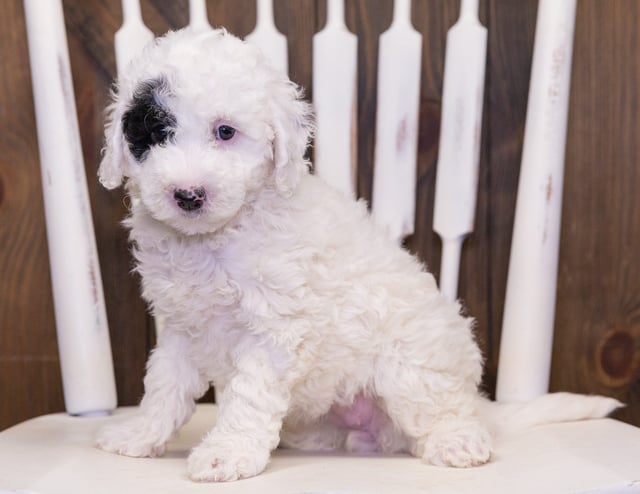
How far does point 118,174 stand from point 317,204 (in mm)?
228

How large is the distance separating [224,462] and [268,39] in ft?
2.01

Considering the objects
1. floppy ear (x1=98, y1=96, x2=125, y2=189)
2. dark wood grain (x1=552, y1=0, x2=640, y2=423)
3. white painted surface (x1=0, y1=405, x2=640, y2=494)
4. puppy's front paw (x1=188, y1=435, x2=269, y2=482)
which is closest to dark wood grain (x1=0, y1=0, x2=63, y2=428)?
white painted surface (x1=0, y1=405, x2=640, y2=494)

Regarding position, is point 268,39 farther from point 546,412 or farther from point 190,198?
point 546,412

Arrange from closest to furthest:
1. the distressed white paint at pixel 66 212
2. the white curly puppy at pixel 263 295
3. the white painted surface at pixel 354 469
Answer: the white painted surface at pixel 354 469 < the white curly puppy at pixel 263 295 < the distressed white paint at pixel 66 212

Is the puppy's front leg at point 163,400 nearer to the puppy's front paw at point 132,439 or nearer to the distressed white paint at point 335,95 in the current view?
the puppy's front paw at point 132,439

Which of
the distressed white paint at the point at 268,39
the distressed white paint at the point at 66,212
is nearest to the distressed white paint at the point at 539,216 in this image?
the distressed white paint at the point at 268,39

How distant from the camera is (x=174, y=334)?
105cm

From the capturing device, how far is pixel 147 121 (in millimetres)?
917

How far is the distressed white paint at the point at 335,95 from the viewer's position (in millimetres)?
1241

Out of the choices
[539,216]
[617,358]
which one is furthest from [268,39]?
[617,358]

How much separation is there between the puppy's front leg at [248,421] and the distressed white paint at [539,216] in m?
0.37

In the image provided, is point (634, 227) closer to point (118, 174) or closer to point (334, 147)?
point (334, 147)

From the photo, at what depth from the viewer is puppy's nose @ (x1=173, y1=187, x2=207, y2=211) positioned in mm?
879

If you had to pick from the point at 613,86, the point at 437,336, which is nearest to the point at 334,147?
the point at 437,336
